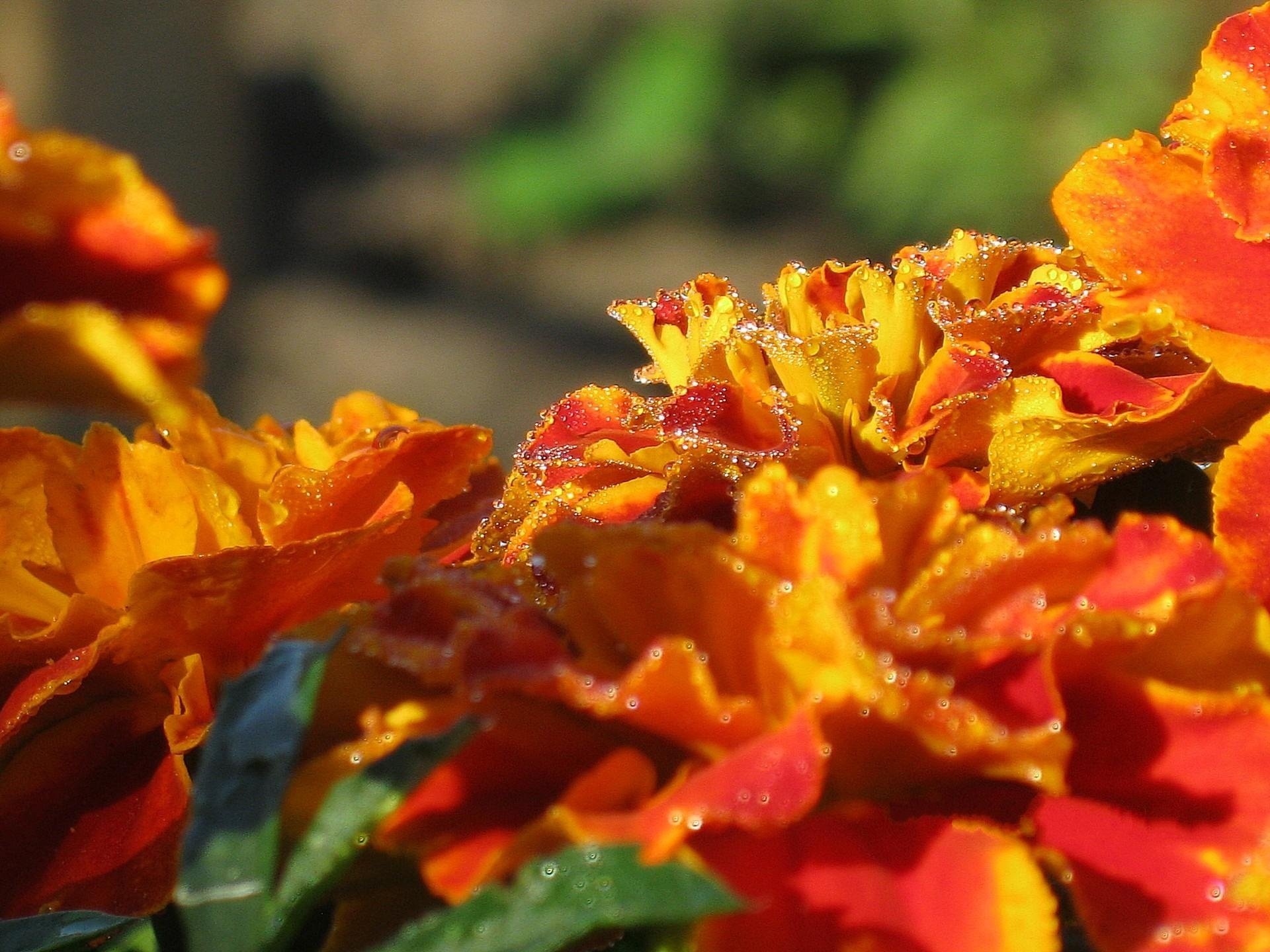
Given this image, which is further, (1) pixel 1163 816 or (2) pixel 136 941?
(2) pixel 136 941

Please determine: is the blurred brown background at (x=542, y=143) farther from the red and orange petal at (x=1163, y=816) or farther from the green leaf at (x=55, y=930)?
the red and orange petal at (x=1163, y=816)

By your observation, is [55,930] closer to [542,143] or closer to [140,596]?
[140,596]

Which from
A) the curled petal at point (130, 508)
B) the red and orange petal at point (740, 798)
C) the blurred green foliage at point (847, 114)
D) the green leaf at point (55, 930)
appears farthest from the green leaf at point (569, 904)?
the blurred green foliage at point (847, 114)

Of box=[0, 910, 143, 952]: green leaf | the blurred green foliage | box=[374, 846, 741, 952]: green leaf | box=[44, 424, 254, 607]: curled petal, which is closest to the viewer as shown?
box=[374, 846, 741, 952]: green leaf

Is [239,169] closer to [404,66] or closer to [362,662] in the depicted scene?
[404,66]

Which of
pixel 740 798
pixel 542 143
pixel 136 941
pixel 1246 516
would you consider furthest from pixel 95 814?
pixel 542 143

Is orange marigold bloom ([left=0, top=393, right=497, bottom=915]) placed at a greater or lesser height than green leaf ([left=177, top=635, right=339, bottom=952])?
lesser

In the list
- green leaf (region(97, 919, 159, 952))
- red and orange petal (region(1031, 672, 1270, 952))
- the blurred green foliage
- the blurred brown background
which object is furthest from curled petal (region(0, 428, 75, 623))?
the blurred green foliage

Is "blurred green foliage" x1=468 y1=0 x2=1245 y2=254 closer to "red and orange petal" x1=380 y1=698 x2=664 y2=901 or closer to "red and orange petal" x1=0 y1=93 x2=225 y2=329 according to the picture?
"red and orange petal" x1=0 y1=93 x2=225 y2=329
